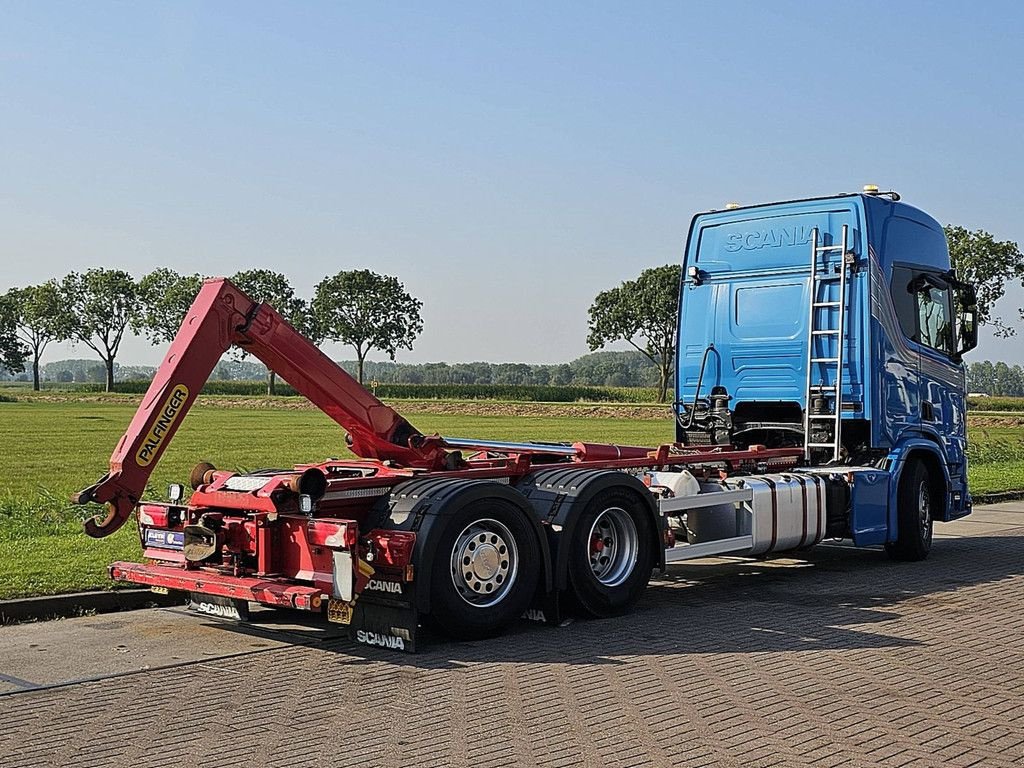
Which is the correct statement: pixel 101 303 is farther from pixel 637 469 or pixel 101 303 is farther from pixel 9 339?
pixel 637 469

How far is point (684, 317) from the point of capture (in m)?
14.4

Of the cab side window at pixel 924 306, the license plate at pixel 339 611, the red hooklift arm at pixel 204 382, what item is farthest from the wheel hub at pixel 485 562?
the cab side window at pixel 924 306

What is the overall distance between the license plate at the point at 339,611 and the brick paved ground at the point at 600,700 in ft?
0.81

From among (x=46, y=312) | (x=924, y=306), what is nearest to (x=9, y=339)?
(x=46, y=312)

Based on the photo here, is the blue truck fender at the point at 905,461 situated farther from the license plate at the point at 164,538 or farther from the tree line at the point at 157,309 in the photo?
the tree line at the point at 157,309

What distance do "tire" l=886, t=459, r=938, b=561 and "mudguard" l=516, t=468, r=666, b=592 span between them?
420 centimetres

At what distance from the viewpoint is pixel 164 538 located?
956cm

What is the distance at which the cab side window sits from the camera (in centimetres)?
1355

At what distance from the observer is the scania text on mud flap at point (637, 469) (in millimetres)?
8812

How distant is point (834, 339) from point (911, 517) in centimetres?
209

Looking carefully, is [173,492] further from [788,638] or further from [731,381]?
[731,381]

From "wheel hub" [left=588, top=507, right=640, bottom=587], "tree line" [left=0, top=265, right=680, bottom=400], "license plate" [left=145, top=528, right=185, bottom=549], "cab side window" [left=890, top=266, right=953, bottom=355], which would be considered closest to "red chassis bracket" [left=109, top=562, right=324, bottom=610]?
"license plate" [left=145, top=528, right=185, bottom=549]

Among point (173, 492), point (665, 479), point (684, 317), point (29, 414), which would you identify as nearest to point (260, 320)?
point (173, 492)

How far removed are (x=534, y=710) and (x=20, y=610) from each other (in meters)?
4.83
